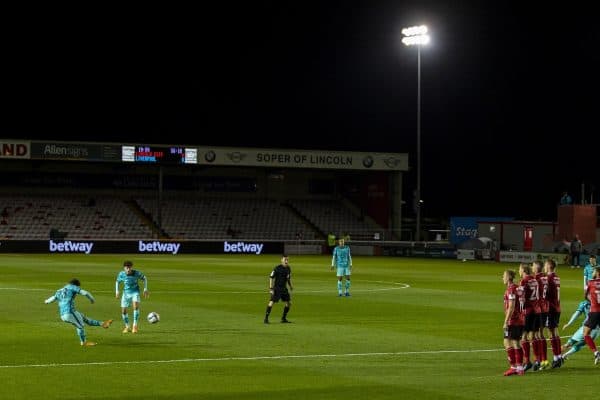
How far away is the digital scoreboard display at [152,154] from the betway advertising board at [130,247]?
388 inches

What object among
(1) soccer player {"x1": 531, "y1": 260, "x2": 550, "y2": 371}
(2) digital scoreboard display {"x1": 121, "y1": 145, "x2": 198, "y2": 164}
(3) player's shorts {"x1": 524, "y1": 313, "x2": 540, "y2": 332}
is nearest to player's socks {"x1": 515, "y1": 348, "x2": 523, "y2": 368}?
(3) player's shorts {"x1": 524, "y1": 313, "x2": 540, "y2": 332}

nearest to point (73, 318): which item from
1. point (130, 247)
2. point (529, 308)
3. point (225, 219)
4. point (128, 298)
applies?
point (128, 298)

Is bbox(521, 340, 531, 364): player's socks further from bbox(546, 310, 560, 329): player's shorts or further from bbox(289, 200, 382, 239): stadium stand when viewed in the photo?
bbox(289, 200, 382, 239): stadium stand

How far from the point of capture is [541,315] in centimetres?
1906

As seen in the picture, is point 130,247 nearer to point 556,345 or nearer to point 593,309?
point 556,345

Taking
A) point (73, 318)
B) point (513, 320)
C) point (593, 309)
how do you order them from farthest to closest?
point (73, 318)
point (593, 309)
point (513, 320)

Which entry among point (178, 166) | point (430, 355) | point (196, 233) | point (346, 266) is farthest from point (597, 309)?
point (178, 166)

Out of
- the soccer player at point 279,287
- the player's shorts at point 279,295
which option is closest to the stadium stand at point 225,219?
the soccer player at point 279,287

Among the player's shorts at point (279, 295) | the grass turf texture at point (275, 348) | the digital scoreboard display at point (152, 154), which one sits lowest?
the grass turf texture at point (275, 348)

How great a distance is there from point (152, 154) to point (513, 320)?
72.2 meters

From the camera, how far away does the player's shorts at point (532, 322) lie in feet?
62.2

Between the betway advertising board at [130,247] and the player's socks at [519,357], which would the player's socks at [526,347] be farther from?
the betway advertising board at [130,247]

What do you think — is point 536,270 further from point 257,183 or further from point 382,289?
point 257,183

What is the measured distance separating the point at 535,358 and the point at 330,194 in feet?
281
